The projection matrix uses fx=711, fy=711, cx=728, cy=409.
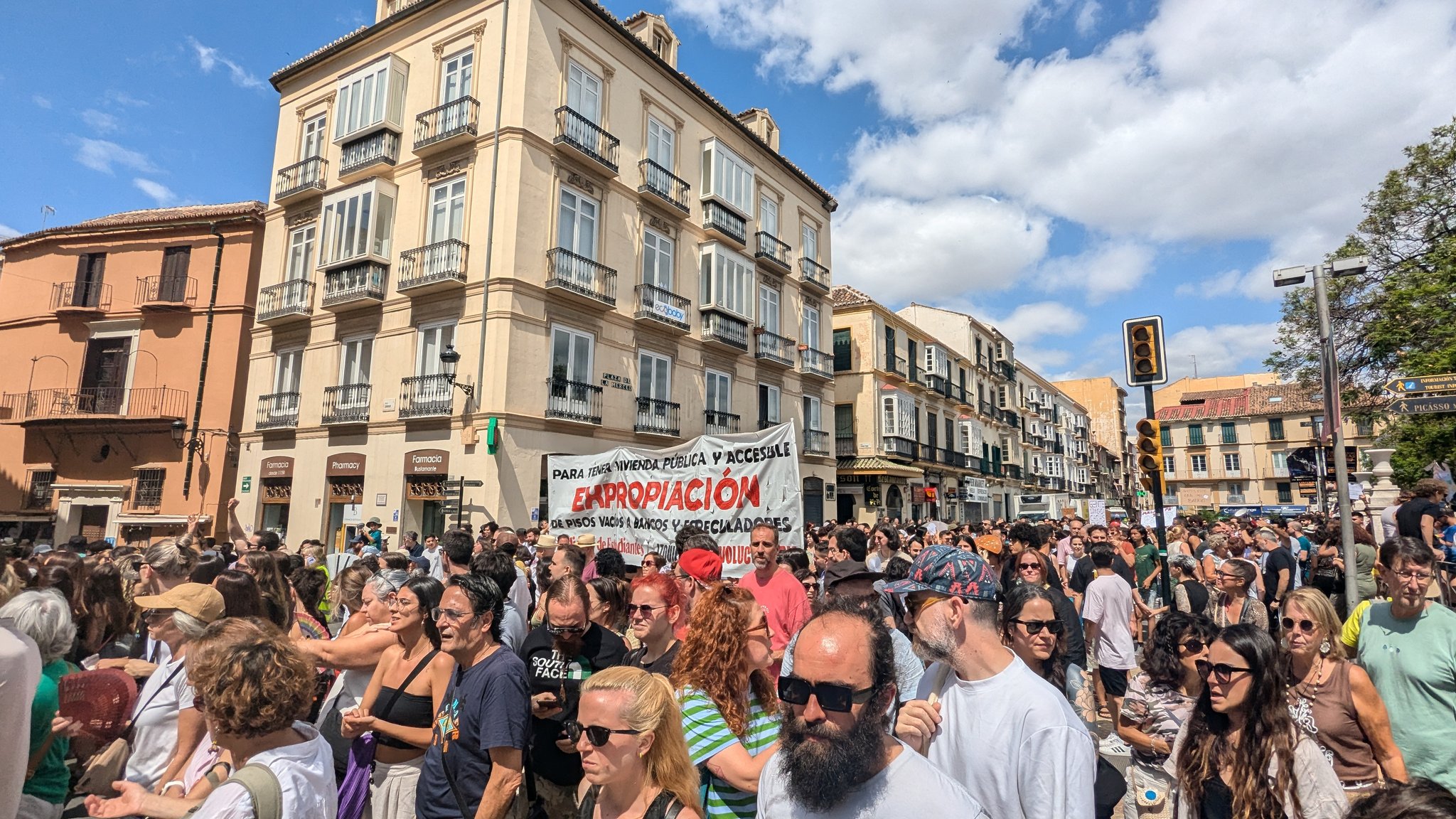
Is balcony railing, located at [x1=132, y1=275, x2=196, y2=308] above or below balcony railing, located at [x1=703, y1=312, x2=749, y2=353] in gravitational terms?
above

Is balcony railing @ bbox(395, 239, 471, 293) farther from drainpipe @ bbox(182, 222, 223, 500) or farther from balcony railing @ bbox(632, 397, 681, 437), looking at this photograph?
drainpipe @ bbox(182, 222, 223, 500)

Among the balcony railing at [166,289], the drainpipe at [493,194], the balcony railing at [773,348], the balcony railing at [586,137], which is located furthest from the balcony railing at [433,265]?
the balcony railing at [773,348]

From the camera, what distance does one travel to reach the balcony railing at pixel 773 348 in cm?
2362

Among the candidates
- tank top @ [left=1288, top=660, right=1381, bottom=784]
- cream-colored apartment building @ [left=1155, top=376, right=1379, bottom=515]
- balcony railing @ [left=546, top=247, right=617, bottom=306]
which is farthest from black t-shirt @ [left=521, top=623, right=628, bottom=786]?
cream-colored apartment building @ [left=1155, top=376, right=1379, bottom=515]

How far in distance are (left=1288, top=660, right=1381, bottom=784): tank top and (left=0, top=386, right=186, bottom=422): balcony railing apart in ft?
85.1

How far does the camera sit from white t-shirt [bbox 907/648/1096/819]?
2104mm

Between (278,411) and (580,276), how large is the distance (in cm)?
961

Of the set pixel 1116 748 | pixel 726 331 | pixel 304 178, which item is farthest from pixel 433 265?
pixel 1116 748

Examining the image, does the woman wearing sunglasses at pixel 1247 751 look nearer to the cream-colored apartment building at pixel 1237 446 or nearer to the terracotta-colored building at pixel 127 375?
the terracotta-colored building at pixel 127 375

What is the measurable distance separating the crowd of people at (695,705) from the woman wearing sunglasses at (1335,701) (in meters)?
0.01

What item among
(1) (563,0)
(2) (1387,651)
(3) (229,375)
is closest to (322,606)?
(2) (1387,651)

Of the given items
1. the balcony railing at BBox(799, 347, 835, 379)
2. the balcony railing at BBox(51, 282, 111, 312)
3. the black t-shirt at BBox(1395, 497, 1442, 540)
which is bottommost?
→ the black t-shirt at BBox(1395, 497, 1442, 540)

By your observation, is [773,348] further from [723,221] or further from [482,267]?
[482,267]

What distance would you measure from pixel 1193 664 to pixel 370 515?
712 inches
